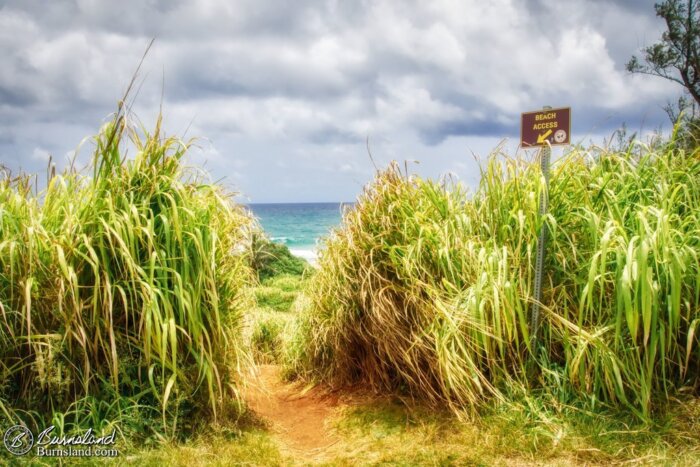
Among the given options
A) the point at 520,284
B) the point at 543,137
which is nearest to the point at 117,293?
the point at 520,284

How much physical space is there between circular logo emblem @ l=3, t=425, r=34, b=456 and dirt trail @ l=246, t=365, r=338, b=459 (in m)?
1.35

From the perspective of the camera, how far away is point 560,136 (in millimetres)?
3889

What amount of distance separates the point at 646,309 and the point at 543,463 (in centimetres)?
109

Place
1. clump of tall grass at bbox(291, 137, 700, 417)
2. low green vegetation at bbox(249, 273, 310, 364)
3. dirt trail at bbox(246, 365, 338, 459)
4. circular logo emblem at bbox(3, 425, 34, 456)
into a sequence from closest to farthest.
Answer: circular logo emblem at bbox(3, 425, 34, 456) < clump of tall grass at bbox(291, 137, 700, 417) < dirt trail at bbox(246, 365, 338, 459) < low green vegetation at bbox(249, 273, 310, 364)

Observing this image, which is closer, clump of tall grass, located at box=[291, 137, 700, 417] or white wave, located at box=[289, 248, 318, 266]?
clump of tall grass, located at box=[291, 137, 700, 417]

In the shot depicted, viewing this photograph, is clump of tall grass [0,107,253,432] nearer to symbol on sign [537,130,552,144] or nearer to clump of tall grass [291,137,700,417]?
clump of tall grass [291,137,700,417]

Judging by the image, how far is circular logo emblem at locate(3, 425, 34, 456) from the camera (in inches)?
122

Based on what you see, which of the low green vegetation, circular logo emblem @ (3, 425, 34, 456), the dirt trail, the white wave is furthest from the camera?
the low green vegetation

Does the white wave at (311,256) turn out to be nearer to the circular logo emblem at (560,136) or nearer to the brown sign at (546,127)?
the brown sign at (546,127)

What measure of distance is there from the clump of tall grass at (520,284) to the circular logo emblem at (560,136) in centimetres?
34

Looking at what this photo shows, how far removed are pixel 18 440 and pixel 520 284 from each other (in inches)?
128

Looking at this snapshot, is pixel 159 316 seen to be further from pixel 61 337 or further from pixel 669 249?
pixel 669 249

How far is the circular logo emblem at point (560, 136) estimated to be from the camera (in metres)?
3.87

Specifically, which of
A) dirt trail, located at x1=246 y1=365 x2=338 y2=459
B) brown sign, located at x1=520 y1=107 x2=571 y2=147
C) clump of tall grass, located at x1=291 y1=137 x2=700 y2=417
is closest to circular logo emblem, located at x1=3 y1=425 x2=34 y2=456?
dirt trail, located at x1=246 y1=365 x2=338 y2=459
